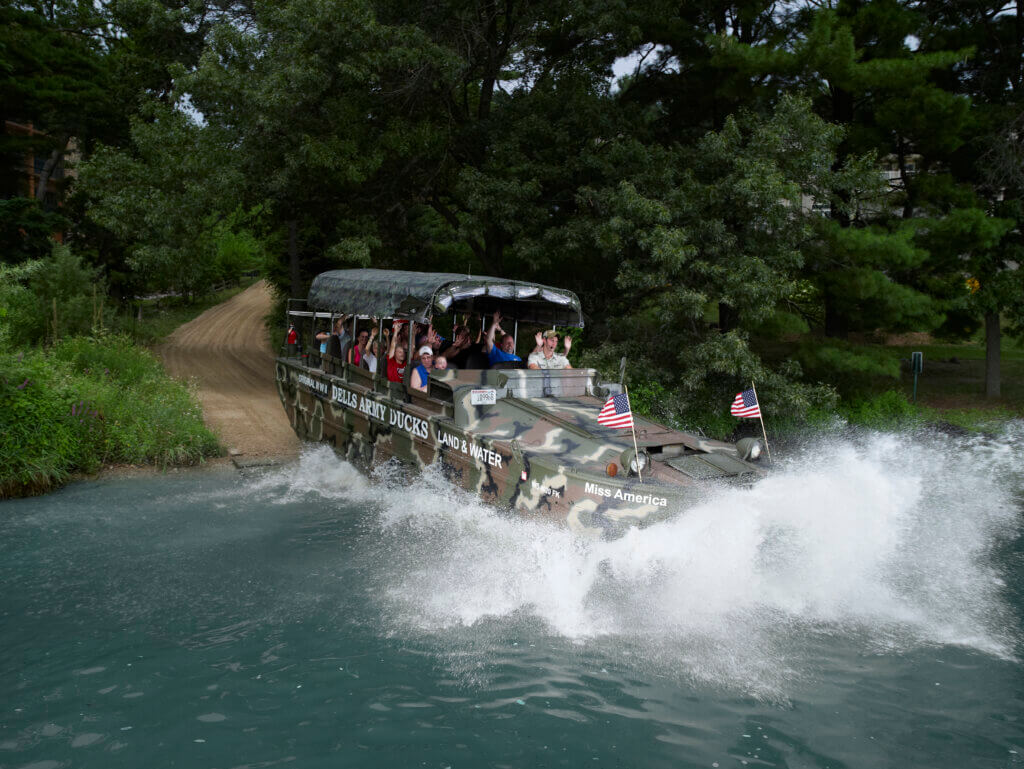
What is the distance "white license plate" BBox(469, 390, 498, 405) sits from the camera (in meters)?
8.80

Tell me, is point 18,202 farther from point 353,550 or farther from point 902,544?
point 902,544

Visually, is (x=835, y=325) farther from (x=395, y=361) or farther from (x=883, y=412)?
(x=395, y=361)

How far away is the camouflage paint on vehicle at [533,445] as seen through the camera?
23.6 ft

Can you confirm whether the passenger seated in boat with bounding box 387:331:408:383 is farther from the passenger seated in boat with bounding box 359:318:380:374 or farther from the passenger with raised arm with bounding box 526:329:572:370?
the passenger with raised arm with bounding box 526:329:572:370

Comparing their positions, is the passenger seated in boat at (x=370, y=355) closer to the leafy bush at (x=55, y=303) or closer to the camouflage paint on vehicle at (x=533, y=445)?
the camouflage paint on vehicle at (x=533, y=445)

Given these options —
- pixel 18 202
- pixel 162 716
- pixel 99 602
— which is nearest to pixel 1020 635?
pixel 162 716

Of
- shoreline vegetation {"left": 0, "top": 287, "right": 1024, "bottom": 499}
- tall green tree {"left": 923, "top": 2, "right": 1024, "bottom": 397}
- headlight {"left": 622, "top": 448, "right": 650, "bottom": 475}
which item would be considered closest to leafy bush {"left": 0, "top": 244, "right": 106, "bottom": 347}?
shoreline vegetation {"left": 0, "top": 287, "right": 1024, "bottom": 499}

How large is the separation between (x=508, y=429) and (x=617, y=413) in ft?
4.47

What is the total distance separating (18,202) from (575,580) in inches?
824

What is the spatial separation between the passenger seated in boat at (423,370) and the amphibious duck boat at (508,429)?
0.09 metres

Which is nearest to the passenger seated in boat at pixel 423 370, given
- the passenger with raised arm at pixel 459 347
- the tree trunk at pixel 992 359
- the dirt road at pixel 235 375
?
the passenger with raised arm at pixel 459 347

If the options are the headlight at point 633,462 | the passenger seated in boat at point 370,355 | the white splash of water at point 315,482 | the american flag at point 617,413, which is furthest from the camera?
the passenger seated in boat at point 370,355

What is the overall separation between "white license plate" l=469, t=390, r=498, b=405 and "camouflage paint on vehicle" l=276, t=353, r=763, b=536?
11 millimetres

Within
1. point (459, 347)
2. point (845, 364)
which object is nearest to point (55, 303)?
point (459, 347)
